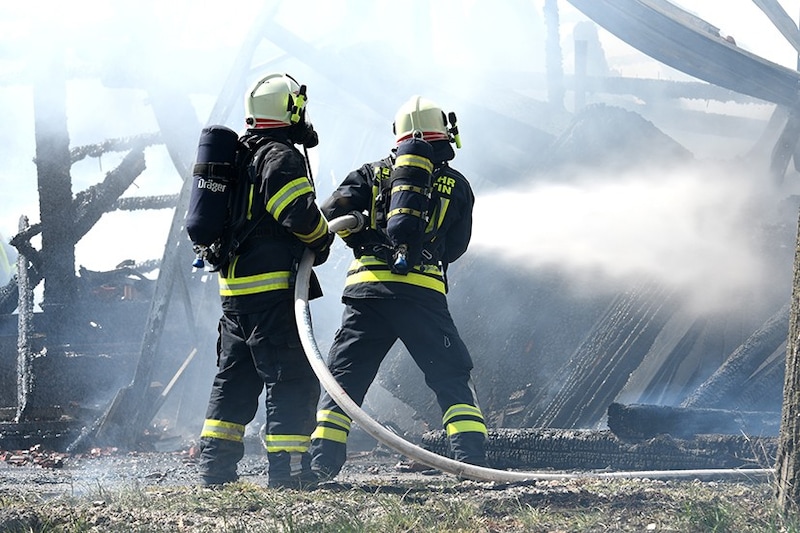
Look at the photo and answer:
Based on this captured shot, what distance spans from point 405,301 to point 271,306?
0.71 metres

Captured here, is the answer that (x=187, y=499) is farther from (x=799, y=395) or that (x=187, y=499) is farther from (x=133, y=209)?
(x=133, y=209)

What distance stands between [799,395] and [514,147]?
23.6ft

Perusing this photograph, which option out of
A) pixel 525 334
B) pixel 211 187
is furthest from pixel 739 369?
pixel 211 187

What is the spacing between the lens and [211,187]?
427 cm

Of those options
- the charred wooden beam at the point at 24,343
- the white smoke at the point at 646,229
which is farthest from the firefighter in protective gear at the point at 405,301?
the charred wooden beam at the point at 24,343

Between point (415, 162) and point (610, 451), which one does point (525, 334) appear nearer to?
point (610, 451)

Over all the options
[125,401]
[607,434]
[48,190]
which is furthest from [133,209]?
[607,434]

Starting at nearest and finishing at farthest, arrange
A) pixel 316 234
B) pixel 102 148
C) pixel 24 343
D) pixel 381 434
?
pixel 381 434 → pixel 316 234 → pixel 24 343 → pixel 102 148

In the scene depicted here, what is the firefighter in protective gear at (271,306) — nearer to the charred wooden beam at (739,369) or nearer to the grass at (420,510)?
the grass at (420,510)

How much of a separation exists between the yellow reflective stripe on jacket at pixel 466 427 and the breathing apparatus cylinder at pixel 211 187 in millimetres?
1376

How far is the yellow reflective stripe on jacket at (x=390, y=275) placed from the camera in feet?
15.5

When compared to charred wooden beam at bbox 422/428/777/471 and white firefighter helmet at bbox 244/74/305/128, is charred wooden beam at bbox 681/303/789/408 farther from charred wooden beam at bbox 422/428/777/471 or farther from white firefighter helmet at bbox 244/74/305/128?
white firefighter helmet at bbox 244/74/305/128

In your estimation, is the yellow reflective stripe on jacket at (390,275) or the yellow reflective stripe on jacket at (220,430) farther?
the yellow reflective stripe on jacket at (390,275)

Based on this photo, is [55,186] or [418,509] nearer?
[418,509]
